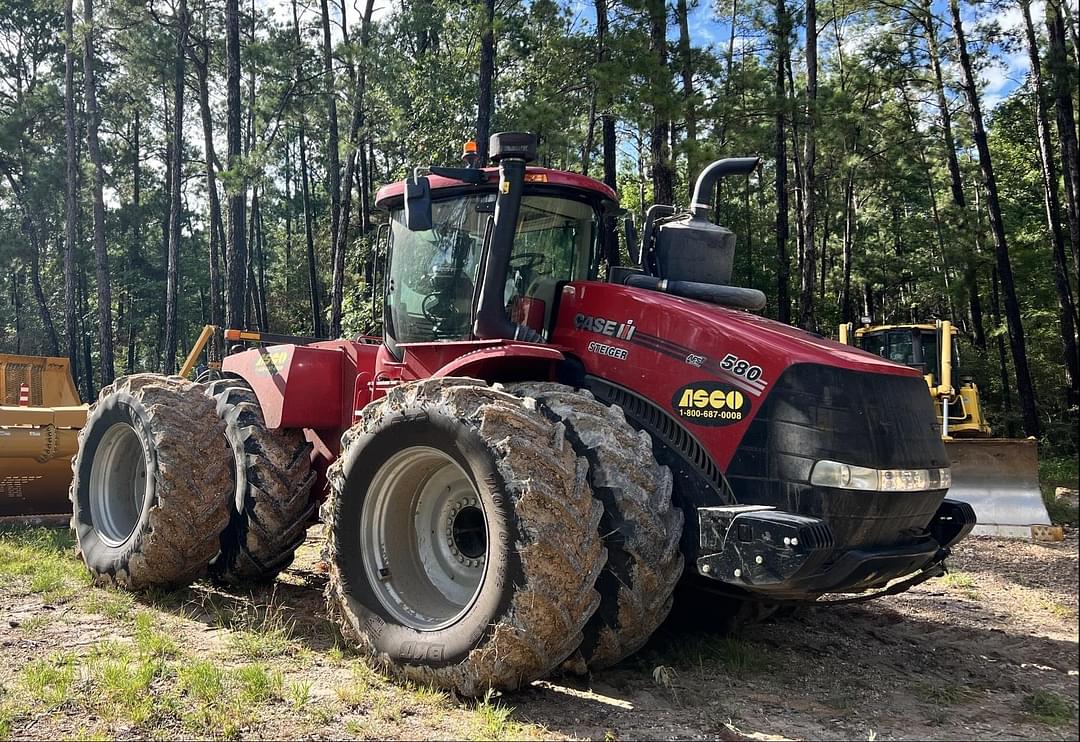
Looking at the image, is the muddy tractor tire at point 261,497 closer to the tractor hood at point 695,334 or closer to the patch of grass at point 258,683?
the patch of grass at point 258,683

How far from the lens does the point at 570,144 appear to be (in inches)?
649

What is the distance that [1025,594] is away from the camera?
627cm

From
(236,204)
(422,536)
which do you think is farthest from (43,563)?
(236,204)

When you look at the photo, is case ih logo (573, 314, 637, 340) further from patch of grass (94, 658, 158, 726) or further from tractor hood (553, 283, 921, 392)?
patch of grass (94, 658, 158, 726)

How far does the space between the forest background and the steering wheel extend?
1431 millimetres

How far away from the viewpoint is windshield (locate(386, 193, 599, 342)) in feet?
15.7

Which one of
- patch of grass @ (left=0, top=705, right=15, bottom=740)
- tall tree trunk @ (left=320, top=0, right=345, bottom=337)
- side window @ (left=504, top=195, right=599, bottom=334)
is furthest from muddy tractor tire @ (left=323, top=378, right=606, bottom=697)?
tall tree trunk @ (left=320, top=0, right=345, bottom=337)

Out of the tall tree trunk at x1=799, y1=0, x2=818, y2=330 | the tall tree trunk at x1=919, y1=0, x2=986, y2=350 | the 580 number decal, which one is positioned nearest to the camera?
the 580 number decal

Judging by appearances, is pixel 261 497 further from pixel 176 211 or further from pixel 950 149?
pixel 950 149

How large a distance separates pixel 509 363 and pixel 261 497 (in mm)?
1910

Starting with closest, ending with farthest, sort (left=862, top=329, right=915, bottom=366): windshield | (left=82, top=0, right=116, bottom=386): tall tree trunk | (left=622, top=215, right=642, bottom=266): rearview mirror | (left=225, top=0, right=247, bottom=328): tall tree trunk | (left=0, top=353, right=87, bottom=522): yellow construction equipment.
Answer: (left=622, top=215, right=642, bottom=266): rearview mirror → (left=0, top=353, right=87, bottom=522): yellow construction equipment → (left=862, top=329, right=915, bottom=366): windshield → (left=225, top=0, right=247, bottom=328): tall tree trunk → (left=82, top=0, right=116, bottom=386): tall tree trunk

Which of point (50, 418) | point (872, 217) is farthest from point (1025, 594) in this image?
point (872, 217)

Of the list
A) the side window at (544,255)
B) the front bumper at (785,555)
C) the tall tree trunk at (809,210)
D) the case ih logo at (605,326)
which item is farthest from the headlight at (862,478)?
the tall tree trunk at (809,210)

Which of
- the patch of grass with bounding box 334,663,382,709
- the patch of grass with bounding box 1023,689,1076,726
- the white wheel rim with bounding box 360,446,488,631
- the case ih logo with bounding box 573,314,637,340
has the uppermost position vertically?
the case ih logo with bounding box 573,314,637,340
